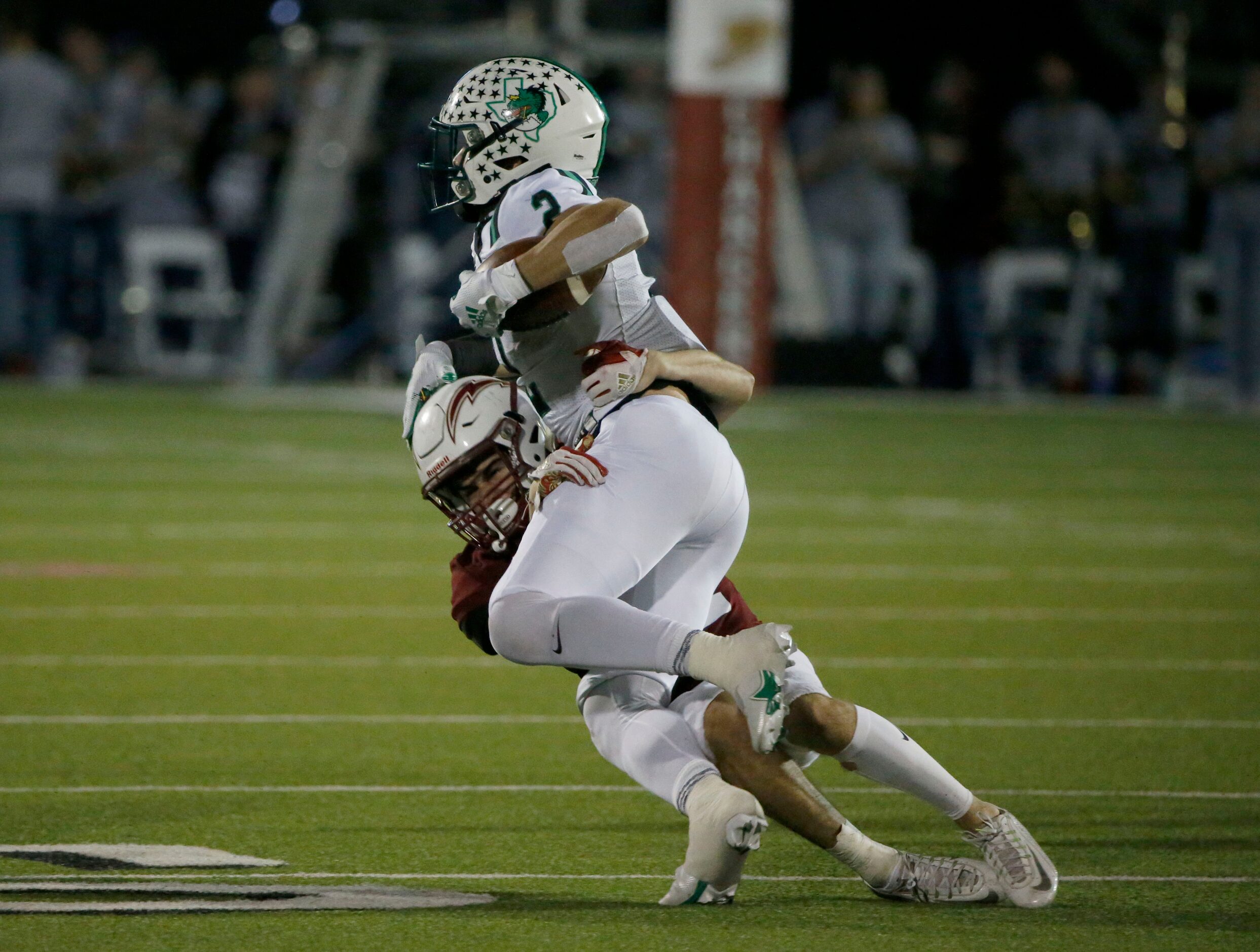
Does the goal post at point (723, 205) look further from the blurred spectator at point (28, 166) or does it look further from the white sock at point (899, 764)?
the white sock at point (899, 764)

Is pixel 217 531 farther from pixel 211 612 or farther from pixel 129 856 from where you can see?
pixel 129 856

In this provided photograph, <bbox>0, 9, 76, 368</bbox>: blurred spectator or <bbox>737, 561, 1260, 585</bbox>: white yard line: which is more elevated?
<bbox>0, 9, 76, 368</bbox>: blurred spectator

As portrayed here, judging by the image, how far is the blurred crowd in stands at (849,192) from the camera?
16266 millimetres

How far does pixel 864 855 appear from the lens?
4.05 metres

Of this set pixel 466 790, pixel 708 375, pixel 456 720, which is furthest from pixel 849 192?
pixel 708 375

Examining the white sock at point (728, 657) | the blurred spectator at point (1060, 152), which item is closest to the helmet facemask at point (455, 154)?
the white sock at point (728, 657)

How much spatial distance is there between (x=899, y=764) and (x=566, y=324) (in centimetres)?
106

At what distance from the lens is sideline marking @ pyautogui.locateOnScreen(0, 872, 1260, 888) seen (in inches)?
165

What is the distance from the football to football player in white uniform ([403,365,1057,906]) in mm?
153

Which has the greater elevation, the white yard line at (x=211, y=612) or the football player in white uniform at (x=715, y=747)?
the football player in white uniform at (x=715, y=747)

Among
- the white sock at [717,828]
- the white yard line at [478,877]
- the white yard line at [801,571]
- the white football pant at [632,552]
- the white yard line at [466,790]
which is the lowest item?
the white yard line at [801,571]

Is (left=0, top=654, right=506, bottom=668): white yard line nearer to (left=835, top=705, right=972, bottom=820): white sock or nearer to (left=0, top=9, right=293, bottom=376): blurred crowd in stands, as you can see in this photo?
(left=835, top=705, right=972, bottom=820): white sock

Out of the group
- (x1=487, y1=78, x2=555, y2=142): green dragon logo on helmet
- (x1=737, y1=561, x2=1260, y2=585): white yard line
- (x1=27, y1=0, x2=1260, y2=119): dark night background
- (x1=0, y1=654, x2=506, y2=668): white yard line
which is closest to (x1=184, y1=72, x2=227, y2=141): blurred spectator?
(x1=27, y1=0, x2=1260, y2=119): dark night background

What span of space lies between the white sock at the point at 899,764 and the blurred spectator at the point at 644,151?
1282 centimetres
